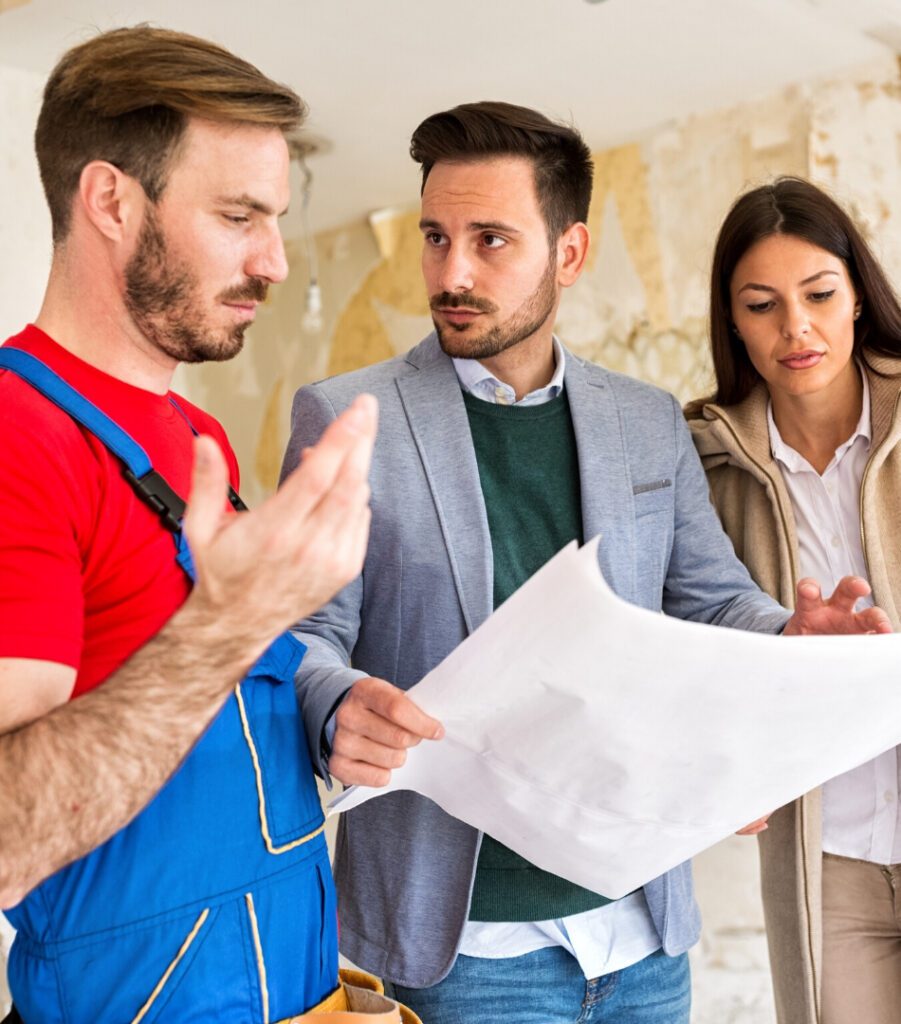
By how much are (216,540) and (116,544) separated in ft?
0.84

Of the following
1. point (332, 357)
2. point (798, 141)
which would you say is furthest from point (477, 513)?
point (332, 357)

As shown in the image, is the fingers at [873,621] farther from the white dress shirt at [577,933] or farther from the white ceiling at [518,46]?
the white ceiling at [518,46]

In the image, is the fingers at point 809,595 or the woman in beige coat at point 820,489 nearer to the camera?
the fingers at point 809,595

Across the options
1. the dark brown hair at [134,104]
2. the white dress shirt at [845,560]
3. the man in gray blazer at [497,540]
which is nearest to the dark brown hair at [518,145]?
the man in gray blazer at [497,540]

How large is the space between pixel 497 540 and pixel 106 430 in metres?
0.70

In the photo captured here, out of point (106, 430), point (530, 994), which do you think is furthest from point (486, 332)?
point (530, 994)

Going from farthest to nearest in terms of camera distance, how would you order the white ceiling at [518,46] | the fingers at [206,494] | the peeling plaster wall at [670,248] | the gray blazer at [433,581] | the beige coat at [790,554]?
1. the peeling plaster wall at [670,248]
2. the white ceiling at [518,46]
3. the beige coat at [790,554]
4. the gray blazer at [433,581]
5. the fingers at [206,494]

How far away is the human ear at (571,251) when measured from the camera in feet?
5.98

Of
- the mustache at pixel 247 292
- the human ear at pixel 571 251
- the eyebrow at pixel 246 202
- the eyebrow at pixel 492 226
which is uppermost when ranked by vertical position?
the eyebrow at pixel 246 202

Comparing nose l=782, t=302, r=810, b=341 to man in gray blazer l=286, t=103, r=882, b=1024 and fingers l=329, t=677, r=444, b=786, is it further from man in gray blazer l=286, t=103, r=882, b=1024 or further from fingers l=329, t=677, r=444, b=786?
fingers l=329, t=677, r=444, b=786

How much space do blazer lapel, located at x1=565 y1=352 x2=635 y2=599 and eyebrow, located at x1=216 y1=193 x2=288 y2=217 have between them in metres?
0.65

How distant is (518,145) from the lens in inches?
68.5

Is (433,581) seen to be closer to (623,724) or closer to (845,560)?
(623,724)

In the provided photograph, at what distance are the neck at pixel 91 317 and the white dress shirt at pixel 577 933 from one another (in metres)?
0.66
